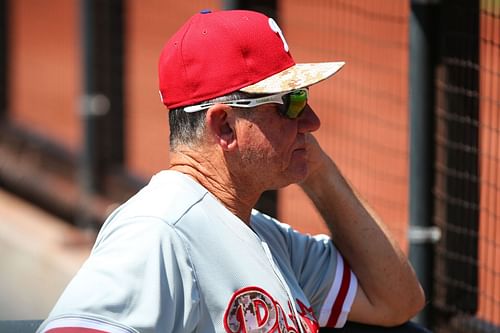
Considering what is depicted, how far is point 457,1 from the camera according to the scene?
3512 millimetres

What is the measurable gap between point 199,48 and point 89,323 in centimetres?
62

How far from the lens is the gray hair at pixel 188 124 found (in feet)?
7.18

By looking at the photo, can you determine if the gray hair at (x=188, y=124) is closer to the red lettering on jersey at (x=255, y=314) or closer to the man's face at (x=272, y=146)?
the man's face at (x=272, y=146)

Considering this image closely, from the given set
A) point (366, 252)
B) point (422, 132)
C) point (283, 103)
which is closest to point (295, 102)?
point (283, 103)

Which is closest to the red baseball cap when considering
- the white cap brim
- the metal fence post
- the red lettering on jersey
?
the white cap brim

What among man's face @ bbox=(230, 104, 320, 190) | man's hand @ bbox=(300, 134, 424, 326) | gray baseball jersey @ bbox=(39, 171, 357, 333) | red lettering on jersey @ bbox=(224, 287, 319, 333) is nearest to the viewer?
gray baseball jersey @ bbox=(39, 171, 357, 333)

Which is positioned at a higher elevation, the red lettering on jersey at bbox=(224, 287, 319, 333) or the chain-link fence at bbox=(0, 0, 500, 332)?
the red lettering on jersey at bbox=(224, 287, 319, 333)

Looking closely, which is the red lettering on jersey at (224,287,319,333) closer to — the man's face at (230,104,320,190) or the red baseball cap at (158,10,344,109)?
the man's face at (230,104,320,190)

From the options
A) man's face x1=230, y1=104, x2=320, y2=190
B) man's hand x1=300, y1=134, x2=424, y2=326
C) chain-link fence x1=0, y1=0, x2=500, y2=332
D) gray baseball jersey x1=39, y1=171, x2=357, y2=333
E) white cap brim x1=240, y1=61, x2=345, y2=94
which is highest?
white cap brim x1=240, y1=61, x2=345, y2=94

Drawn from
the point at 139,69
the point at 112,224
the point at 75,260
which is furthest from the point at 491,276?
the point at 139,69

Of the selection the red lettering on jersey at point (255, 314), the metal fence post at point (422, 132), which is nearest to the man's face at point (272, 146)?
the red lettering on jersey at point (255, 314)

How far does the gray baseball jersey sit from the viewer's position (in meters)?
1.93

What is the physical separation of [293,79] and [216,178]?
0.26 m

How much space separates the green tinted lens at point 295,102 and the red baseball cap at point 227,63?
4 cm
